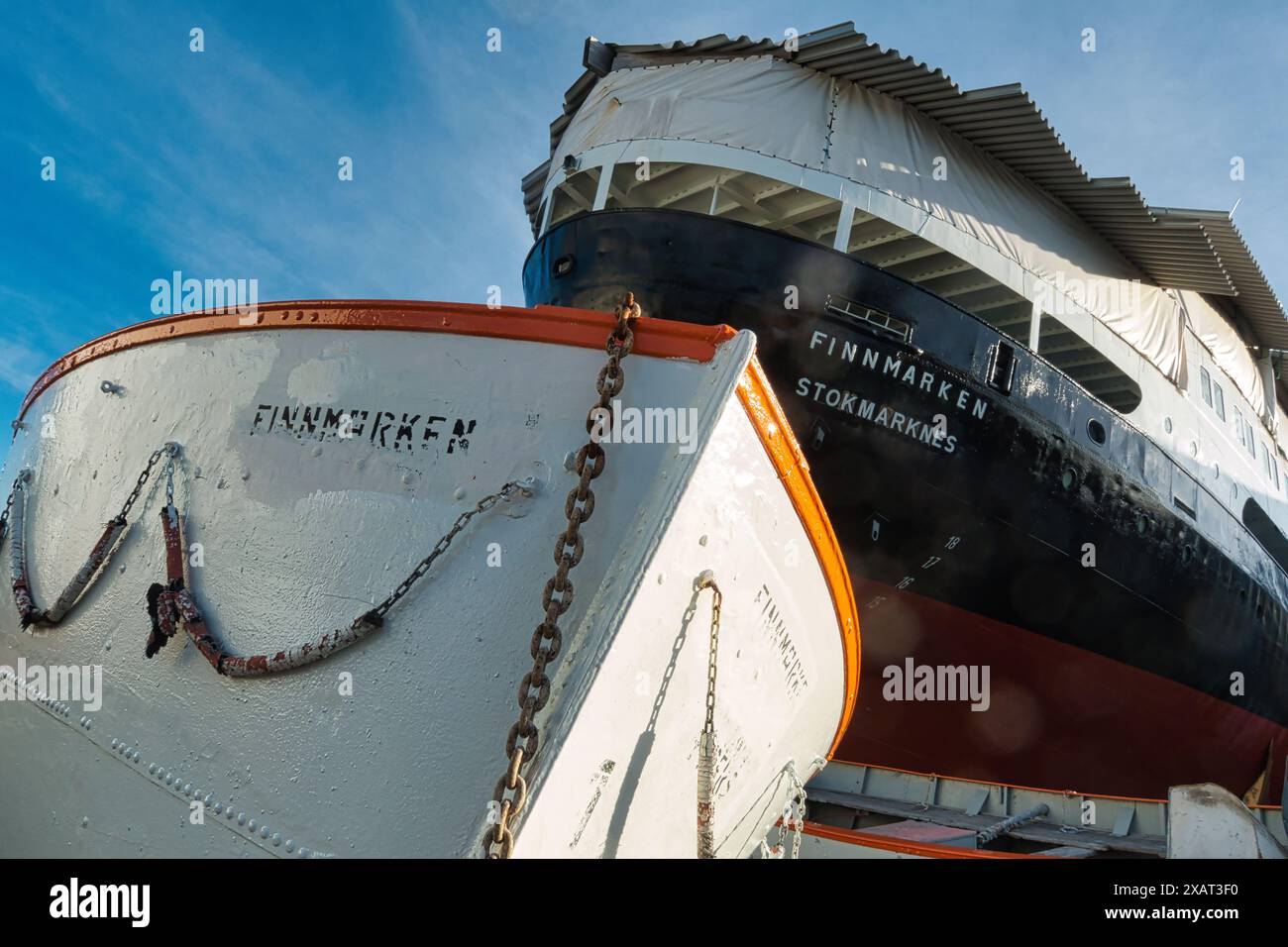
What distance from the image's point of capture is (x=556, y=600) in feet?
8.85

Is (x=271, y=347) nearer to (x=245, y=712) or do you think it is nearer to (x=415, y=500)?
(x=415, y=500)

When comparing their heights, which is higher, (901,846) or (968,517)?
(968,517)

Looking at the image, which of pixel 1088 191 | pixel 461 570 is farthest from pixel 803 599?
pixel 1088 191

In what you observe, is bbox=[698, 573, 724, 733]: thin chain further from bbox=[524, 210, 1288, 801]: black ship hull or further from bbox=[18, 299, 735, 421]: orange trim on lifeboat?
bbox=[524, 210, 1288, 801]: black ship hull

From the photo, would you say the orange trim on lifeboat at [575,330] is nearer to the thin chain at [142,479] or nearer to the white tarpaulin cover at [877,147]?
Answer: the thin chain at [142,479]

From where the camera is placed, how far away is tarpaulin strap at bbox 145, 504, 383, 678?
2.96 m

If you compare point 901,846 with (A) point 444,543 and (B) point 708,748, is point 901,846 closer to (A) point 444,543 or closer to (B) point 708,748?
(B) point 708,748

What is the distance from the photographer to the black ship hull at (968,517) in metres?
7.52

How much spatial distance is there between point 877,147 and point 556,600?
808 cm

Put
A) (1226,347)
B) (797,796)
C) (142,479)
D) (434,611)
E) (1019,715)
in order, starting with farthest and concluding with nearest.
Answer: (1226,347) → (1019,715) → (797,796) → (142,479) → (434,611)

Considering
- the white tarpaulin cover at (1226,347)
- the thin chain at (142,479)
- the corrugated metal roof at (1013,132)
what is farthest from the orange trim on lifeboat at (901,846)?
the white tarpaulin cover at (1226,347)

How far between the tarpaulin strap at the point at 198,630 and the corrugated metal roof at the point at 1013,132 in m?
8.61

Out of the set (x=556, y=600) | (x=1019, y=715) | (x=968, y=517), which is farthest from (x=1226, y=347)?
(x=556, y=600)
